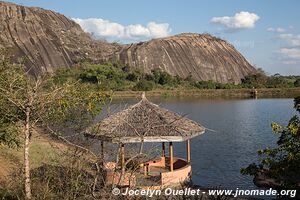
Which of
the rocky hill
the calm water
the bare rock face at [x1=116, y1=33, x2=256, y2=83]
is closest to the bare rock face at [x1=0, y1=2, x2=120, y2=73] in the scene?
the rocky hill

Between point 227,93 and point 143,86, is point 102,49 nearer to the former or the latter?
point 143,86

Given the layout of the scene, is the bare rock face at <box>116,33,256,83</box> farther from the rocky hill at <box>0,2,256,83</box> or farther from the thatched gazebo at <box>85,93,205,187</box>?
the thatched gazebo at <box>85,93,205,187</box>

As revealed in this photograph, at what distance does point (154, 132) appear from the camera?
34.3ft

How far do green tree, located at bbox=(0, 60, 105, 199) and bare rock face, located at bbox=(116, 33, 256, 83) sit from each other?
51778 millimetres

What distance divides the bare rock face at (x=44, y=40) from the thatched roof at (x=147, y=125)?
1535 inches

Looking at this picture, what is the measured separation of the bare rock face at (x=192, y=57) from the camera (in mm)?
62906

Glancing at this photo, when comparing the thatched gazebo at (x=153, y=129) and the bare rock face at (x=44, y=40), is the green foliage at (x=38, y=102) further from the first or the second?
the bare rock face at (x=44, y=40)

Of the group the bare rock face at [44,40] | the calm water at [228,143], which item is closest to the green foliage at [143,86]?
the bare rock face at [44,40]

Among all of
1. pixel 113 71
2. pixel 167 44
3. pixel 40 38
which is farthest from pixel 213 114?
pixel 167 44

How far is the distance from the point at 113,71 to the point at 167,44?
19449 millimetres

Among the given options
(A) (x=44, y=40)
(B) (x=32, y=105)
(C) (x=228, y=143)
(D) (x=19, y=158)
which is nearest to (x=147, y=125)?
(B) (x=32, y=105)

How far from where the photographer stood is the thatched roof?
10.1 m

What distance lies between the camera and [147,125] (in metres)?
9.88

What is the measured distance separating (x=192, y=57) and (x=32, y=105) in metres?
63.4
